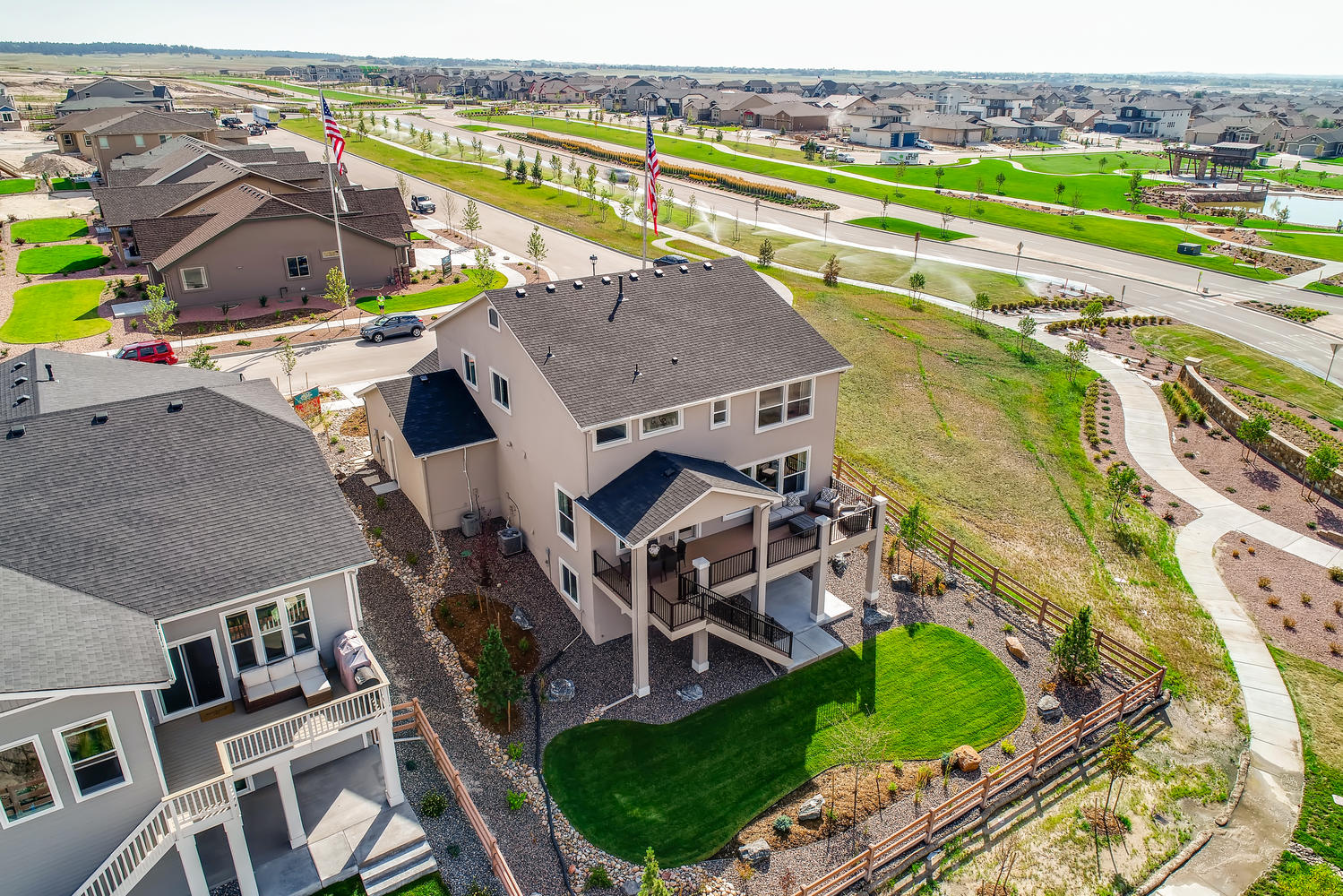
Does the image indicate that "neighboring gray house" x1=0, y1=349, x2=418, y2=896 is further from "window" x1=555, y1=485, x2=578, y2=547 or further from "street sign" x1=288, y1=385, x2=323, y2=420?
"street sign" x1=288, y1=385, x2=323, y2=420

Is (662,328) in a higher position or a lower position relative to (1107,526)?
higher

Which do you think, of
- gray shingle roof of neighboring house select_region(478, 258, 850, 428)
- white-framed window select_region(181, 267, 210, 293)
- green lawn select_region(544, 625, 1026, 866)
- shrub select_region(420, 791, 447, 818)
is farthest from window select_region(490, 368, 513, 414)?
white-framed window select_region(181, 267, 210, 293)

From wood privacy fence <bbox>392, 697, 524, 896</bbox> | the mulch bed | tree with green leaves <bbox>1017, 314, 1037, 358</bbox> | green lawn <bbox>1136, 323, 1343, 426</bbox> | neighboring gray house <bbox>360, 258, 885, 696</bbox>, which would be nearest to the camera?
wood privacy fence <bbox>392, 697, 524, 896</bbox>

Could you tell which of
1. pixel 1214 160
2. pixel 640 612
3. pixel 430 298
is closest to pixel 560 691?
pixel 640 612

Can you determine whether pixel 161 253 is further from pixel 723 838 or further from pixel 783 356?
pixel 723 838

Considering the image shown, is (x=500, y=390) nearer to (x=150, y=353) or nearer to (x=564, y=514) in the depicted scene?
(x=564, y=514)

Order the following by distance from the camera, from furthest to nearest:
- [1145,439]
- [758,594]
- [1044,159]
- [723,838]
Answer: [1044,159]
[1145,439]
[758,594]
[723,838]

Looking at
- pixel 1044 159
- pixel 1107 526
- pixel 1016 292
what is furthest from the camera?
pixel 1044 159

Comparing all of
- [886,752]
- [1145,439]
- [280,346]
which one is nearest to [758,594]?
[886,752]
